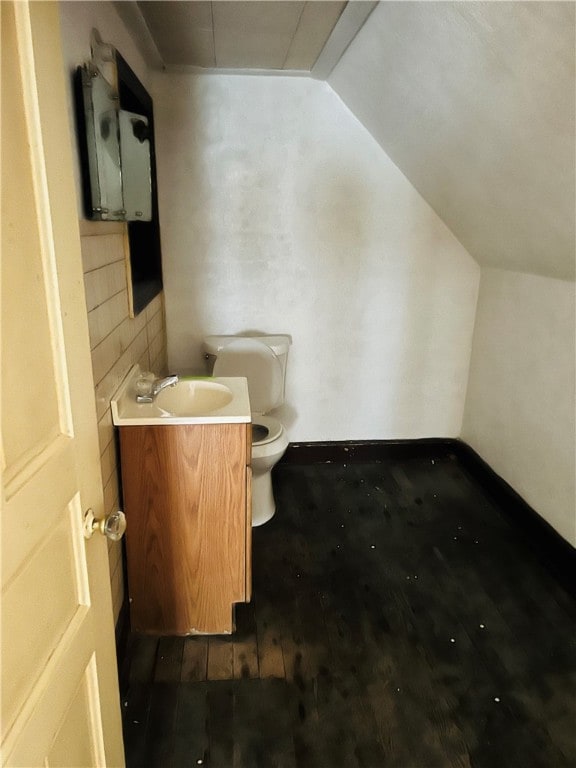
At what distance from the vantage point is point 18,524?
684mm

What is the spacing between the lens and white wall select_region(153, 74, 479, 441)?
8.16 ft

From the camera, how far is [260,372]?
2.67m

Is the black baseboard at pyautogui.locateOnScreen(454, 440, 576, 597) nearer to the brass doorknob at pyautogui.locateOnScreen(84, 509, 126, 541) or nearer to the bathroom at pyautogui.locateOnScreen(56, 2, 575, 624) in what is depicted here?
the bathroom at pyautogui.locateOnScreen(56, 2, 575, 624)

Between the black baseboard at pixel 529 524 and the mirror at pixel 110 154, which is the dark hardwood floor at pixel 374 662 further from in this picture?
the mirror at pixel 110 154

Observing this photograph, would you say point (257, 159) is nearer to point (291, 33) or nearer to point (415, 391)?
point (291, 33)

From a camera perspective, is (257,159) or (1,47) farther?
(257,159)

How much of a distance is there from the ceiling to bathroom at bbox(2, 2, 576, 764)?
4.8 inches

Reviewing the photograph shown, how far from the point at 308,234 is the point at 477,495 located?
5.46 ft

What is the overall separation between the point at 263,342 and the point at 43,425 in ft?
6.25

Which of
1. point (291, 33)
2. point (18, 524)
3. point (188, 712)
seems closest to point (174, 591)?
point (188, 712)

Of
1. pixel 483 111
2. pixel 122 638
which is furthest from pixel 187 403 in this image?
pixel 483 111

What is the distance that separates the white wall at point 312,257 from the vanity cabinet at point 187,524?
1187 millimetres

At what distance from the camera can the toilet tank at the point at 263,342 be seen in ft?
8.63

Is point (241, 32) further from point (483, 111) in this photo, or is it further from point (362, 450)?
point (362, 450)
